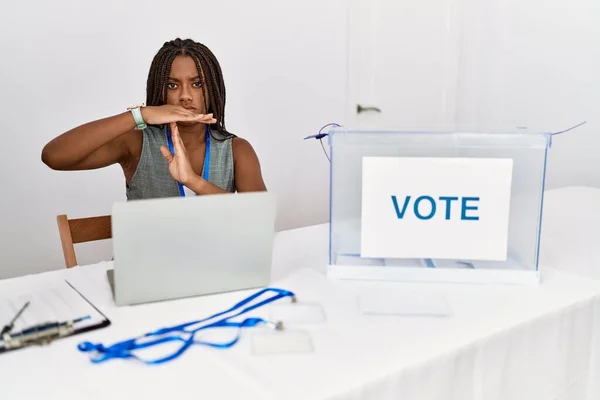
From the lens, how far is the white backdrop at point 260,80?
6.64ft

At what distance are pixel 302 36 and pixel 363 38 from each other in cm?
46

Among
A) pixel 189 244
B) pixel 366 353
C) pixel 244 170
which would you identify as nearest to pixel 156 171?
pixel 244 170

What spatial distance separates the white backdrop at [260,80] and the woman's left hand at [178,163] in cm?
68

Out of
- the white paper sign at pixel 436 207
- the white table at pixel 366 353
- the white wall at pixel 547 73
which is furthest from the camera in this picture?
the white wall at pixel 547 73

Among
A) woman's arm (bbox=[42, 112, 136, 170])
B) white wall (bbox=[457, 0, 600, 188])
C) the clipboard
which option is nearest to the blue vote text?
the clipboard

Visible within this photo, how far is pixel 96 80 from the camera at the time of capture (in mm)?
2129

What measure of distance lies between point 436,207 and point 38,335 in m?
0.73

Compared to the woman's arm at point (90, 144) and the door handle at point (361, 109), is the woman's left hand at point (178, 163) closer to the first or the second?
the woman's arm at point (90, 144)

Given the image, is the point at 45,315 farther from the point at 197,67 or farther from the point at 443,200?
the point at 197,67

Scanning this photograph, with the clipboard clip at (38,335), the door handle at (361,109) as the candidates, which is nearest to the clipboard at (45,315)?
the clipboard clip at (38,335)

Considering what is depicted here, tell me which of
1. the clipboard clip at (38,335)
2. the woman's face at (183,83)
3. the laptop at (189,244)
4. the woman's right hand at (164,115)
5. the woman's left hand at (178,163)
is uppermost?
the woman's face at (183,83)

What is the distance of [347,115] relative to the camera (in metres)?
2.95

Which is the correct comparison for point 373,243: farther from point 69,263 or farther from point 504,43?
point 504,43

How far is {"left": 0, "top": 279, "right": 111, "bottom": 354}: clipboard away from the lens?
34.2 inches
